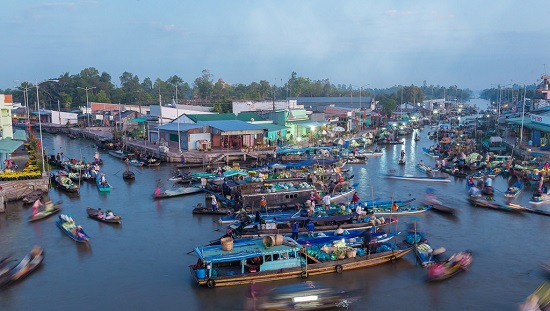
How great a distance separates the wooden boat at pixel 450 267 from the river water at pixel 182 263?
0.22 meters

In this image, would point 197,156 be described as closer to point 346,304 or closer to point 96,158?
point 96,158

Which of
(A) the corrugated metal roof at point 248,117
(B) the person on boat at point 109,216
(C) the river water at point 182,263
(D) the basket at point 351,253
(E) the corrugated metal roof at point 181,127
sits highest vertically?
(A) the corrugated metal roof at point 248,117

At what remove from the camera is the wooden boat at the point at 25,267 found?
13.5 metres

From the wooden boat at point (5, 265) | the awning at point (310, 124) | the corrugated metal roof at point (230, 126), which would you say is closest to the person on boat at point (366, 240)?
the wooden boat at point (5, 265)

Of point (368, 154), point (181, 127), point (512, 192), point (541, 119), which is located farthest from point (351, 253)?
point (541, 119)

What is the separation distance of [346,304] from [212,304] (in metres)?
3.41

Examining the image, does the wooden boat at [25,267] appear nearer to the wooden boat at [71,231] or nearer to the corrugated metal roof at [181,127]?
the wooden boat at [71,231]

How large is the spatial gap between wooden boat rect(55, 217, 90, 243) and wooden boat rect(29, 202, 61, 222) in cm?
159

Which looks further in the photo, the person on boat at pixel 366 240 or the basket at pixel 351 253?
the person on boat at pixel 366 240

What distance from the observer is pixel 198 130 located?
36.2m

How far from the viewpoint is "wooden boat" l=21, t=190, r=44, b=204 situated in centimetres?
2166

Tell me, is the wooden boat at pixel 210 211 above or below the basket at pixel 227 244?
below

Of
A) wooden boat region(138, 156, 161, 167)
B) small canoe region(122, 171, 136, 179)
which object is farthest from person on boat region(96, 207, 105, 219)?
wooden boat region(138, 156, 161, 167)

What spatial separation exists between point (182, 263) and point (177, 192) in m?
8.98
